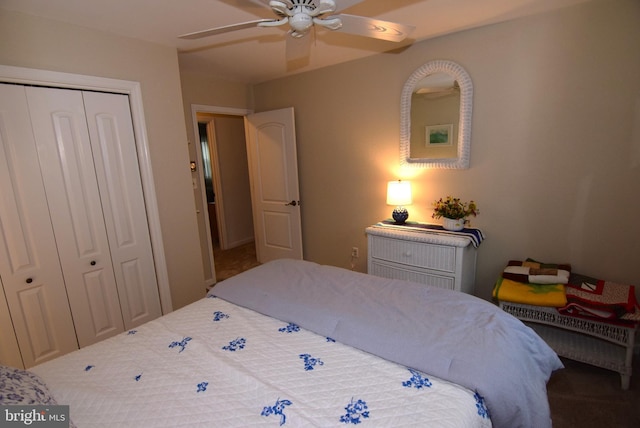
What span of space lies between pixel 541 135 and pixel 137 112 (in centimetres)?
305

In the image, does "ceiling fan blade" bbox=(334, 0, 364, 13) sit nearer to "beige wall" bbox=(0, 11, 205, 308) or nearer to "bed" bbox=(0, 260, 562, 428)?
"bed" bbox=(0, 260, 562, 428)

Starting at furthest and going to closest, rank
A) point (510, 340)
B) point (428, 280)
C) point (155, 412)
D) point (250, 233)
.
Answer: point (250, 233) < point (428, 280) < point (510, 340) < point (155, 412)

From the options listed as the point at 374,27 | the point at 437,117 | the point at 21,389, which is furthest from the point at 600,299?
the point at 21,389

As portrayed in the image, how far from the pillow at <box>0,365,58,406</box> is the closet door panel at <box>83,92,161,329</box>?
1.51m

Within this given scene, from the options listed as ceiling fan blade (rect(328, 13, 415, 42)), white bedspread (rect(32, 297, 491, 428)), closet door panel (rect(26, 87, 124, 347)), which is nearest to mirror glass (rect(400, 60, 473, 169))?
ceiling fan blade (rect(328, 13, 415, 42))

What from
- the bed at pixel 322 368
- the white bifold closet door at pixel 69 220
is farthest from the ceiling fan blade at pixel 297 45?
the bed at pixel 322 368

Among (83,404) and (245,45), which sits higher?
(245,45)

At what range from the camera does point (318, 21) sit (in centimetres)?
141

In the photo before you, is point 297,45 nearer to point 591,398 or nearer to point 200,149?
point 200,149

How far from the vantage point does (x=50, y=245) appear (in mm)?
2025

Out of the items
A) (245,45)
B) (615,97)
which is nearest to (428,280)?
(615,97)

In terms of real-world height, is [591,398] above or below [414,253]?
below

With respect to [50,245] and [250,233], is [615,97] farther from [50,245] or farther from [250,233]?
[250,233]

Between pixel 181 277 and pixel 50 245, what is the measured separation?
0.97 m
